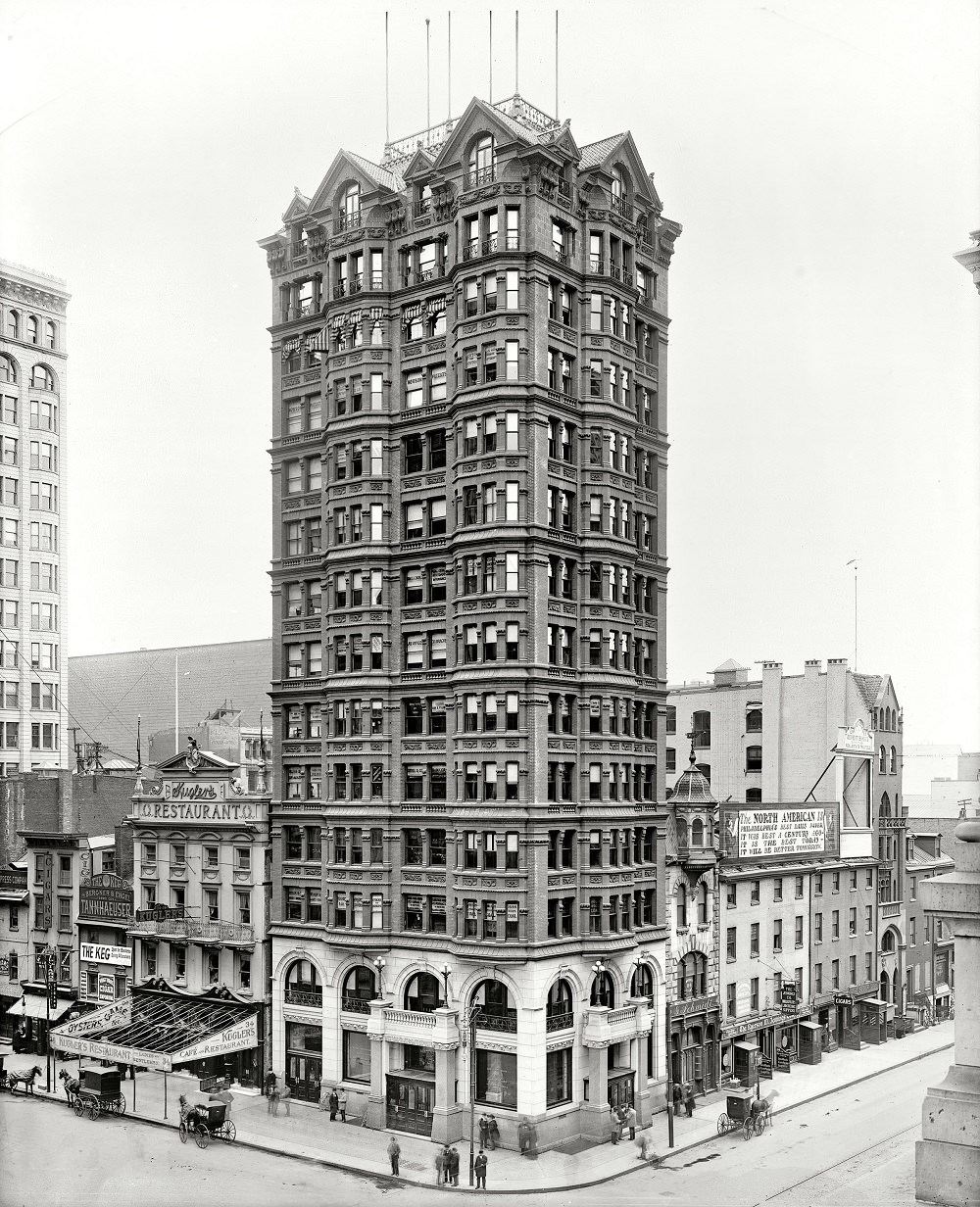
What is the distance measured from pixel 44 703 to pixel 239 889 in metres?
36.7

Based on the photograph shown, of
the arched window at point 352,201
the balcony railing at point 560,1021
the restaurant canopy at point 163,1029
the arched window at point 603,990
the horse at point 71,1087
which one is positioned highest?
the arched window at point 352,201

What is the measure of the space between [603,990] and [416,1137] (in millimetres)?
10711

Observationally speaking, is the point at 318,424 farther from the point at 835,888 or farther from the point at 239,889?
the point at 835,888

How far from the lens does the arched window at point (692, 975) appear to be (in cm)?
6625

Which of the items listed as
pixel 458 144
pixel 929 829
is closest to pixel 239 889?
pixel 458 144

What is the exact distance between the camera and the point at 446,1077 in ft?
185

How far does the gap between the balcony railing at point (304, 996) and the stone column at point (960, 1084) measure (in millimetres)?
42108

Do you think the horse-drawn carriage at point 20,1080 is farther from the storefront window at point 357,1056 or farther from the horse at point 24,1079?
the storefront window at point 357,1056

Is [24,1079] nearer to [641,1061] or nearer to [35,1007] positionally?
[35,1007]

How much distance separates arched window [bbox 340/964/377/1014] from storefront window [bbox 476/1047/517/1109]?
6.79 m

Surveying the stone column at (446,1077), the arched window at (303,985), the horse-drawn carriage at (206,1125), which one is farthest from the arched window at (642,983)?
the horse-drawn carriage at (206,1125)

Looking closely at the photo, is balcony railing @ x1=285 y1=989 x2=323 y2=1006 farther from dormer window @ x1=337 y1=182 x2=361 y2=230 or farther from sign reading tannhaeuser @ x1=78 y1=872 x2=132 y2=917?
dormer window @ x1=337 y1=182 x2=361 y2=230

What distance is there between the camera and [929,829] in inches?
4139

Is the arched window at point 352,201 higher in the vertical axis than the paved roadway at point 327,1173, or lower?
higher
